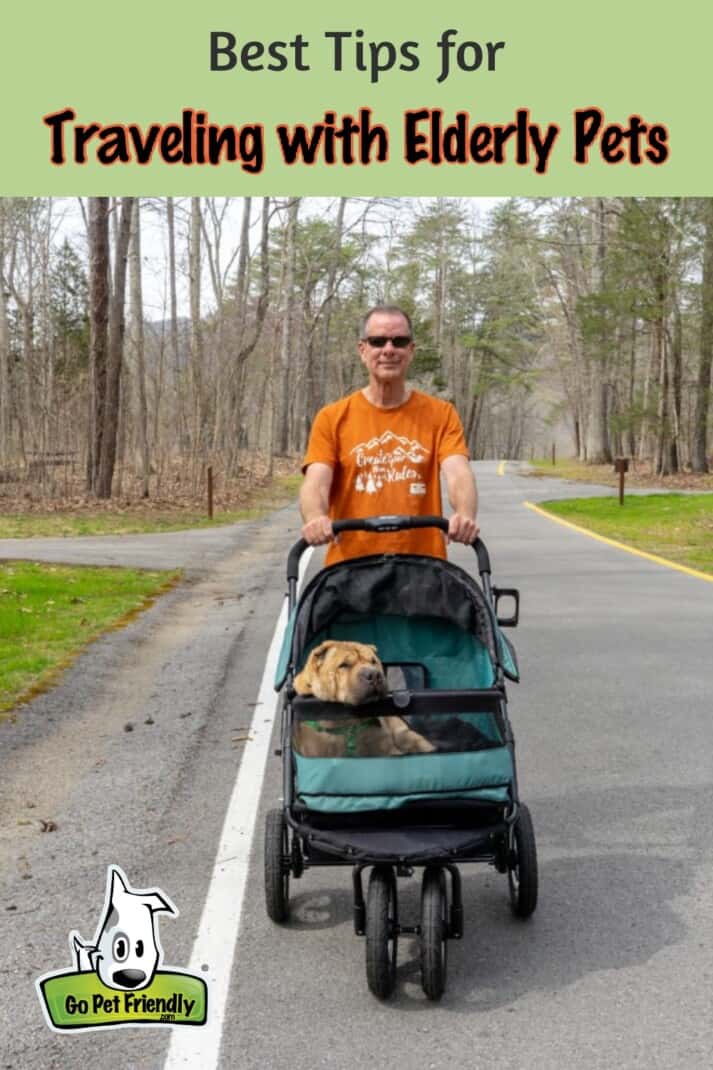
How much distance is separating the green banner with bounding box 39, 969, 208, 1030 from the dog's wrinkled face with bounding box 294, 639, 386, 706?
3.06 feet

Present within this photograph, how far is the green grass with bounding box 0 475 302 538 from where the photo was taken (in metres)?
20.8

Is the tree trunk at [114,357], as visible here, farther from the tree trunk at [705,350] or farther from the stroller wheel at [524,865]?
the stroller wheel at [524,865]

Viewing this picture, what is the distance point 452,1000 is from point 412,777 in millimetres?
663

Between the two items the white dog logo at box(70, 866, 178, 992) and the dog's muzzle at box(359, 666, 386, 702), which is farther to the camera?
the dog's muzzle at box(359, 666, 386, 702)

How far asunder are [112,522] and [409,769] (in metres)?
19.3

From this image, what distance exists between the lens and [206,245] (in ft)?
116

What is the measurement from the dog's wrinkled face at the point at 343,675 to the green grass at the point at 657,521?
11771 mm

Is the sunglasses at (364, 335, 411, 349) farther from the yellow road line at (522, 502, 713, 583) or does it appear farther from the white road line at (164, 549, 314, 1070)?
the yellow road line at (522, 502, 713, 583)

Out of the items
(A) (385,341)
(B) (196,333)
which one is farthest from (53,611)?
(B) (196,333)

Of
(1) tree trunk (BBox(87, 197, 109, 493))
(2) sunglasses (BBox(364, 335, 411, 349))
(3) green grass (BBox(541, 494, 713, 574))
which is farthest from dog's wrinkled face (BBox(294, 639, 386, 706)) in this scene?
(1) tree trunk (BBox(87, 197, 109, 493))

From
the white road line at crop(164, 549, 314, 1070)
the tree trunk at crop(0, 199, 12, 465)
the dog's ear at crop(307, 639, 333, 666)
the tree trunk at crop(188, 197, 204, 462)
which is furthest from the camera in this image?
the tree trunk at crop(0, 199, 12, 465)

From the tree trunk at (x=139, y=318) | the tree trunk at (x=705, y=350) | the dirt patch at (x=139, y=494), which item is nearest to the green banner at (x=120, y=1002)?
the dirt patch at (x=139, y=494)

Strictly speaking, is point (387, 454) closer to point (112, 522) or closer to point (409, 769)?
point (409, 769)

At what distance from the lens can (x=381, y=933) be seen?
142 inches
